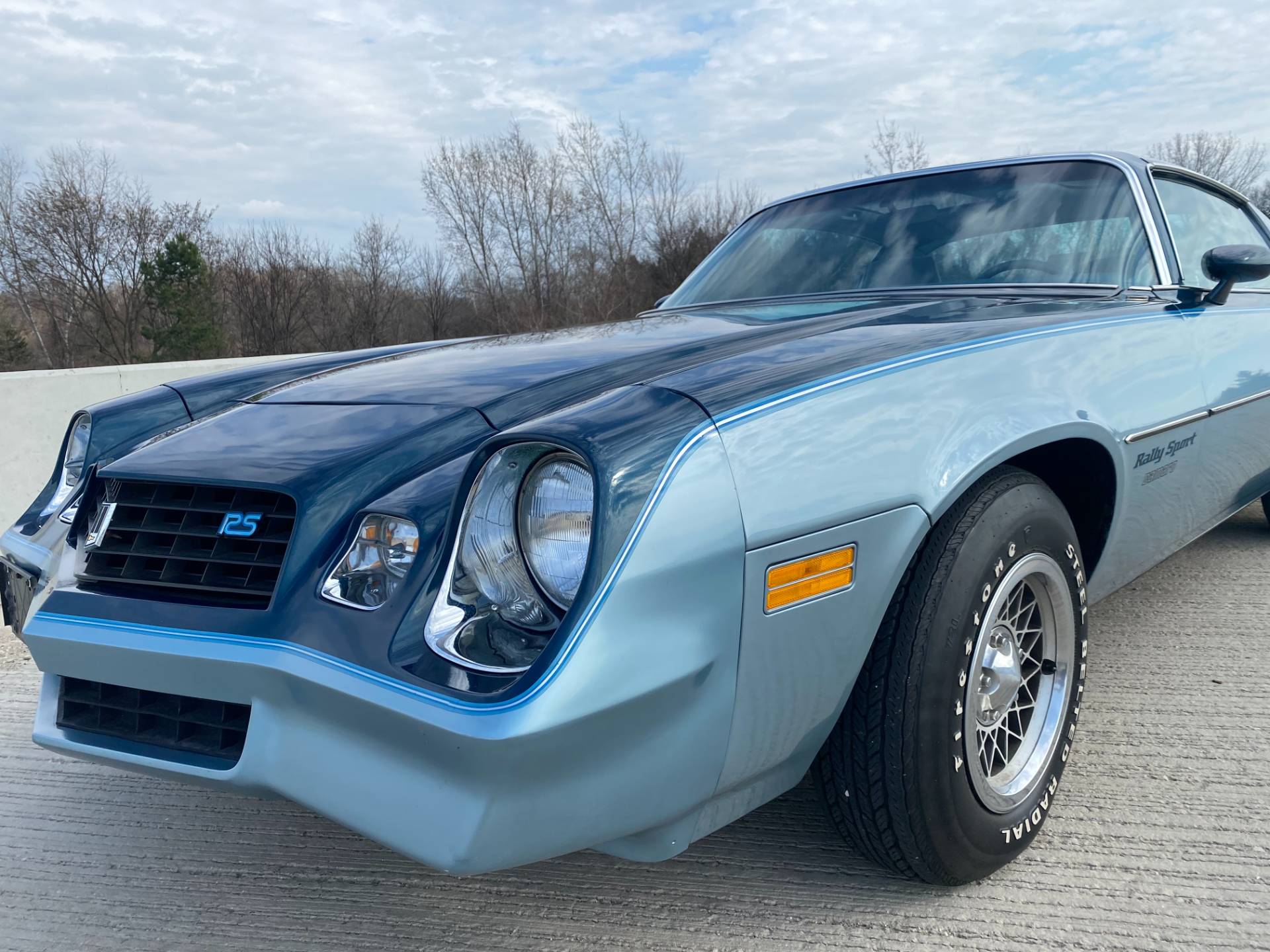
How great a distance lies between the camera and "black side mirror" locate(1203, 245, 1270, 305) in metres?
2.65

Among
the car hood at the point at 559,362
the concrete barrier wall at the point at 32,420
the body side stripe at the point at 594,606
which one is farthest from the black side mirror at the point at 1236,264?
the concrete barrier wall at the point at 32,420

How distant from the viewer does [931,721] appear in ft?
5.08

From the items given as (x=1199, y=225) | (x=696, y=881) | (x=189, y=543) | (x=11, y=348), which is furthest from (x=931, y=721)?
(x=11, y=348)

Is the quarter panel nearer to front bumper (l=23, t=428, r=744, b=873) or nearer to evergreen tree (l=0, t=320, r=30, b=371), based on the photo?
front bumper (l=23, t=428, r=744, b=873)

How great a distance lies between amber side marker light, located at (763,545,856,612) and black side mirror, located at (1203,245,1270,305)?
196 centimetres

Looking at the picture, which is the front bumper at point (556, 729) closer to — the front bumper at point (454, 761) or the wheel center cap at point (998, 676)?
the front bumper at point (454, 761)

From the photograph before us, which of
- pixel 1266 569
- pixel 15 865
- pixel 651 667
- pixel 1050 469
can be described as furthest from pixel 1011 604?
pixel 1266 569

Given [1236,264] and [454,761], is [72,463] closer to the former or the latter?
[454,761]

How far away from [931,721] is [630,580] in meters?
0.65

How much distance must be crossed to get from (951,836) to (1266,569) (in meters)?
2.86

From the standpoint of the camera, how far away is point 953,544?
5.23 ft

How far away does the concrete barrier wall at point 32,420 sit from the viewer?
541 cm

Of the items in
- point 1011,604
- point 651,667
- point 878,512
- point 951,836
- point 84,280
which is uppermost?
point 84,280

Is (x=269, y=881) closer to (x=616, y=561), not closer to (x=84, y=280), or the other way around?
(x=616, y=561)
